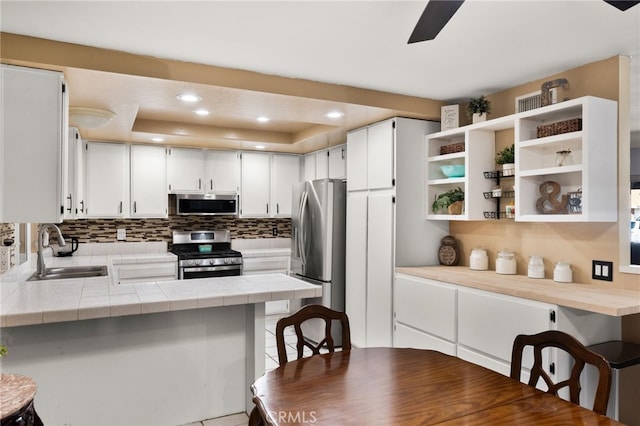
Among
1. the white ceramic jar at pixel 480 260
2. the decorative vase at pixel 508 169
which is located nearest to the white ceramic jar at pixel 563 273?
the white ceramic jar at pixel 480 260

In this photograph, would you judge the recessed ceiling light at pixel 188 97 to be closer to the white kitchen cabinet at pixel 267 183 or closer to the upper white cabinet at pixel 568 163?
the upper white cabinet at pixel 568 163

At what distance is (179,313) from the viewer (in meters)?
2.66

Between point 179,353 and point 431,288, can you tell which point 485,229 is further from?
point 179,353

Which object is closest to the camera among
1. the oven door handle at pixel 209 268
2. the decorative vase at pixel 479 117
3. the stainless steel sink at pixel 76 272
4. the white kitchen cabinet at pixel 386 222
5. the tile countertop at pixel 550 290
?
the tile countertop at pixel 550 290

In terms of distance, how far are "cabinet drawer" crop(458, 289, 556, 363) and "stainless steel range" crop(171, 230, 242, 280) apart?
121 inches

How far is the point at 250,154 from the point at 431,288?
3.22m

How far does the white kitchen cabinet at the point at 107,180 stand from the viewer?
4824mm

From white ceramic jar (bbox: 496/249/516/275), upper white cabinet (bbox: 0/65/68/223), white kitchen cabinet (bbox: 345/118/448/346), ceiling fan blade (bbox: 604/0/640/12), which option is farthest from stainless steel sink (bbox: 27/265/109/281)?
ceiling fan blade (bbox: 604/0/640/12)

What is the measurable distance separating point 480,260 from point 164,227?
388cm

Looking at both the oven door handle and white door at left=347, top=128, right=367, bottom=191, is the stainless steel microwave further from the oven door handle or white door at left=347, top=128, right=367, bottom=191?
white door at left=347, top=128, right=367, bottom=191

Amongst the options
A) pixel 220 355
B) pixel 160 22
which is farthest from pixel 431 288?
pixel 160 22

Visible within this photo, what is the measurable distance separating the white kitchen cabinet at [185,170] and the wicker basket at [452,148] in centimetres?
298

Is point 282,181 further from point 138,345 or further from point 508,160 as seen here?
point 138,345

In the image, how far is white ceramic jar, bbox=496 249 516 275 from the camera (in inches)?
127
